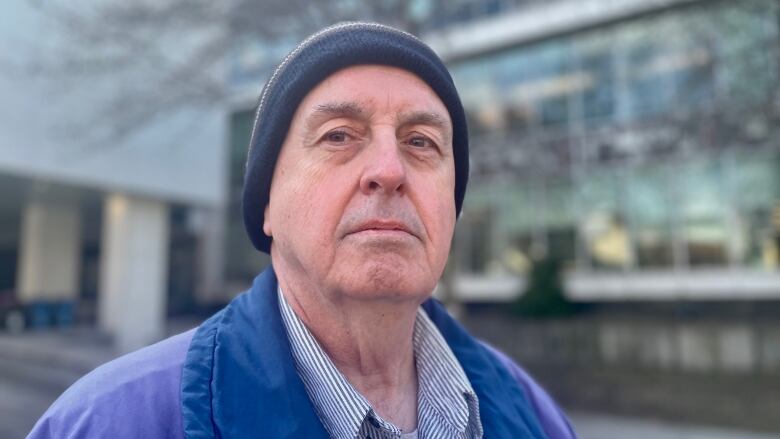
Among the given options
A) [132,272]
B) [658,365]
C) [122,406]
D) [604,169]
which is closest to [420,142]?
[122,406]

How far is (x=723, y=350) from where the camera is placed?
9867 millimetres

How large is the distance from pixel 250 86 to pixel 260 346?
10.00 m

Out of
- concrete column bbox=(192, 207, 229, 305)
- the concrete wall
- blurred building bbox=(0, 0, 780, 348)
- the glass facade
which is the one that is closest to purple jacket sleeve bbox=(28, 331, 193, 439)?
blurred building bbox=(0, 0, 780, 348)

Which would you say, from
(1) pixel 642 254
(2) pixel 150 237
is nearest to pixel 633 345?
(1) pixel 642 254

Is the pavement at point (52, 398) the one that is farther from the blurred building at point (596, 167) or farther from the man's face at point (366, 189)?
the man's face at point (366, 189)

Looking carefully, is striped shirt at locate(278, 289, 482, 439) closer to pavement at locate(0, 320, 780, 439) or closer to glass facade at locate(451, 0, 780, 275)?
pavement at locate(0, 320, 780, 439)

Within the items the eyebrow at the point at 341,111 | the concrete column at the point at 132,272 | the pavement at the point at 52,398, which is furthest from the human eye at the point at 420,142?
the concrete column at the point at 132,272

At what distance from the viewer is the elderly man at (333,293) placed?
1.08 metres

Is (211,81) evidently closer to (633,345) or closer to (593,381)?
(593,381)

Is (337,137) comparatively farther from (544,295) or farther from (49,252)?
(49,252)

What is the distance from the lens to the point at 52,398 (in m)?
7.20

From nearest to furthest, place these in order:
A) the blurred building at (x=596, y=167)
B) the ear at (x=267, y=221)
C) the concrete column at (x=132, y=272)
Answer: the ear at (x=267, y=221)
the blurred building at (x=596, y=167)
the concrete column at (x=132, y=272)

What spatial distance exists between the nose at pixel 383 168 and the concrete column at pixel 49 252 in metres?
17.2

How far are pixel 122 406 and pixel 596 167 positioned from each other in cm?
1486
